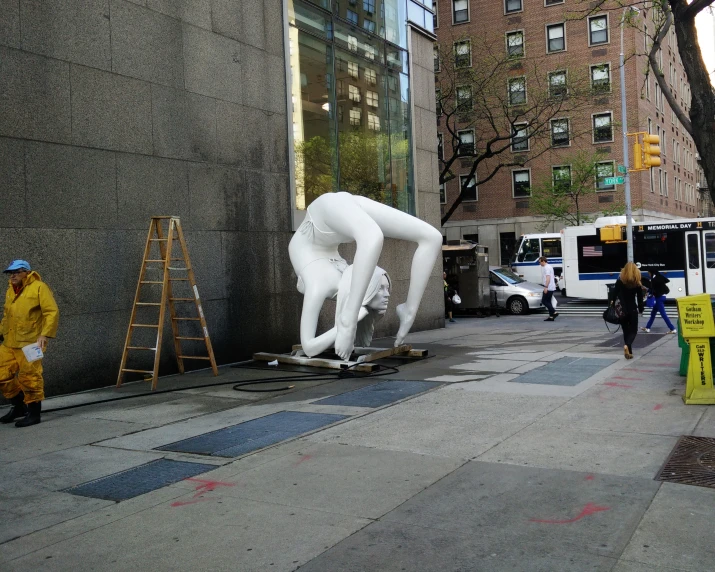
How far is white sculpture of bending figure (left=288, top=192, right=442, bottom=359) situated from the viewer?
10.9 meters

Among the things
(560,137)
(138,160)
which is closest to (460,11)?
(560,137)

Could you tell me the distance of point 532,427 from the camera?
7426 mm

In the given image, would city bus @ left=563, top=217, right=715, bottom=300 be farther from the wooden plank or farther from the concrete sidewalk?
the concrete sidewalk

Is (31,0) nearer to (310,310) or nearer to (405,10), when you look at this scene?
(310,310)

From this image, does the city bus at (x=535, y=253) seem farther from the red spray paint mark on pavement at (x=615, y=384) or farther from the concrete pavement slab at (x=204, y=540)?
the concrete pavement slab at (x=204, y=540)

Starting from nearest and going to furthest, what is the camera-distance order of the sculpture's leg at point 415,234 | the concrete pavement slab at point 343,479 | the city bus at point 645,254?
the concrete pavement slab at point 343,479 → the sculpture's leg at point 415,234 → the city bus at point 645,254

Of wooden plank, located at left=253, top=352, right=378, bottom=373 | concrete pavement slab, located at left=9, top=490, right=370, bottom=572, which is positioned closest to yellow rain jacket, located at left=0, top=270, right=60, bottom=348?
concrete pavement slab, located at left=9, top=490, right=370, bottom=572

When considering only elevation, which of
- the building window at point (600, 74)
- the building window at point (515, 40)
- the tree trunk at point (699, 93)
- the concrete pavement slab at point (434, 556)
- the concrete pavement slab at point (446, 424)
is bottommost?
the concrete pavement slab at point (434, 556)

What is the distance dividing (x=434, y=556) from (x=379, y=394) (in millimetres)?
5267

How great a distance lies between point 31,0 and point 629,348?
34.1 feet

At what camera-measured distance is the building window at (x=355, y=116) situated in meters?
16.6

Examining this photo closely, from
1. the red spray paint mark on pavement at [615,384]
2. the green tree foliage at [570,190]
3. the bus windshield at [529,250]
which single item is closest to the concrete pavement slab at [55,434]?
the red spray paint mark on pavement at [615,384]

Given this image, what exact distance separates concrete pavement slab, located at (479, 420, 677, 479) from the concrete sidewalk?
2 cm

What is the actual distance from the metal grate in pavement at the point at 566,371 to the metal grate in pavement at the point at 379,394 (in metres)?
1.37
